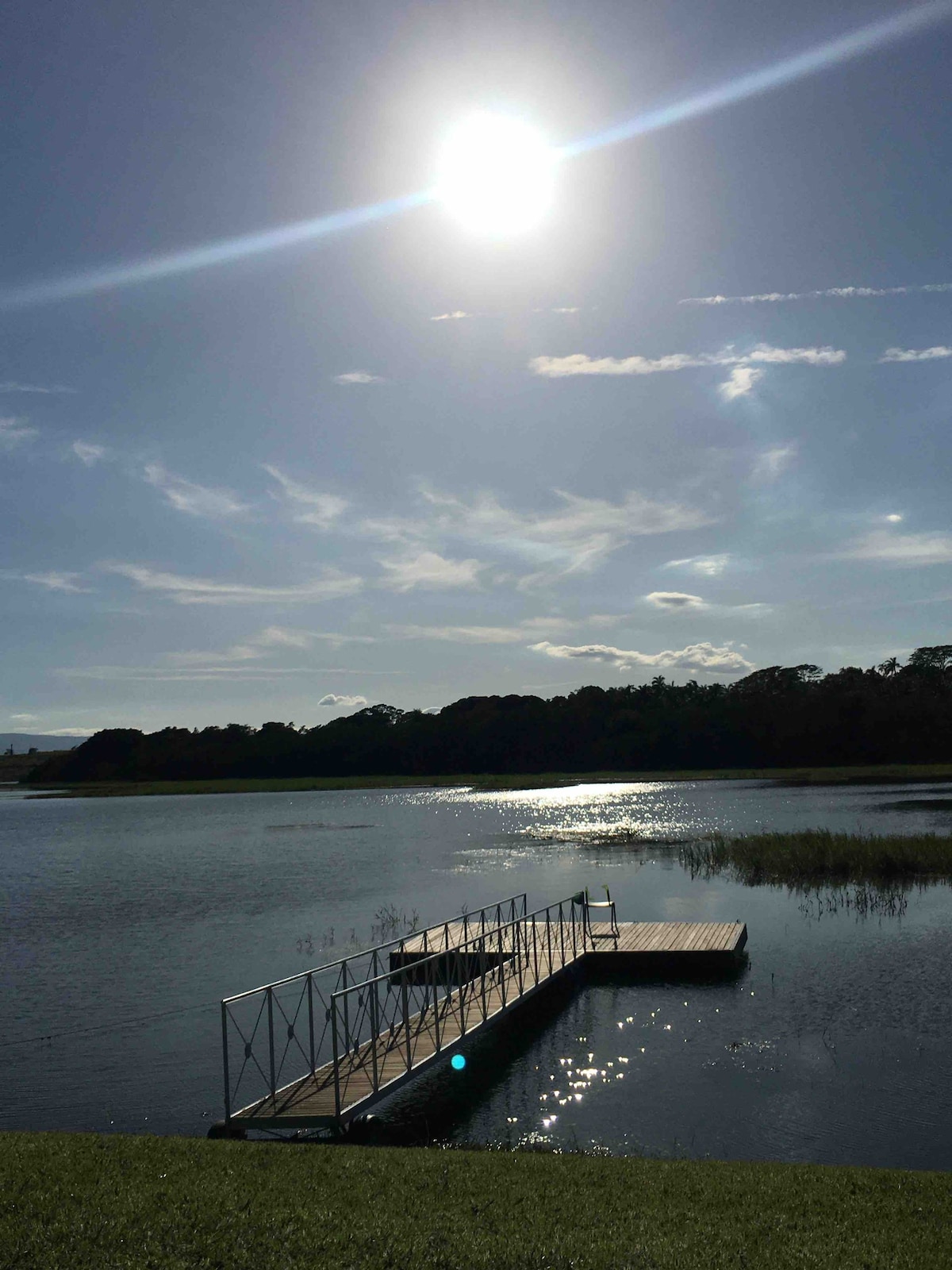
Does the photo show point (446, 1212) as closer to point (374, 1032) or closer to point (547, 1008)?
point (374, 1032)

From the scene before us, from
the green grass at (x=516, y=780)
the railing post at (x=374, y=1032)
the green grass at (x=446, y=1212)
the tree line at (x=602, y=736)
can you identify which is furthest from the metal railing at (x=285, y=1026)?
the tree line at (x=602, y=736)

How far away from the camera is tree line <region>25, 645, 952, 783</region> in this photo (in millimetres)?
99500

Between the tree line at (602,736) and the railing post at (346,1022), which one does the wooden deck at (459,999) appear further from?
the tree line at (602,736)

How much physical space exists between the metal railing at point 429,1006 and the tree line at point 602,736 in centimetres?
8565

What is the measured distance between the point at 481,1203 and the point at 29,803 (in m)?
98.7

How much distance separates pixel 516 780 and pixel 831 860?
244 feet

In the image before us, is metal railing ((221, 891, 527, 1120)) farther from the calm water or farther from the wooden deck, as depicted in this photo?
the calm water

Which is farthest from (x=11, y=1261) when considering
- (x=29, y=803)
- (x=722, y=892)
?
(x=29, y=803)

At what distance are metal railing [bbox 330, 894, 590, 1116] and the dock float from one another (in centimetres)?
3

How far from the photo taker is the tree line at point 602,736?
3917 inches

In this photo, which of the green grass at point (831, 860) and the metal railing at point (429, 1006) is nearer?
the metal railing at point (429, 1006)

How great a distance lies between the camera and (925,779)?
7481 centimetres

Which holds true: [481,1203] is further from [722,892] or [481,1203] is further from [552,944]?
[722,892]

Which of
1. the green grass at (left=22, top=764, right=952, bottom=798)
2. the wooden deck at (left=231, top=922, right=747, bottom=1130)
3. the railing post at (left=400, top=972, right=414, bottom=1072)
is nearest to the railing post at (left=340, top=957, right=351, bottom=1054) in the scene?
the wooden deck at (left=231, top=922, right=747, bottom=1130)
